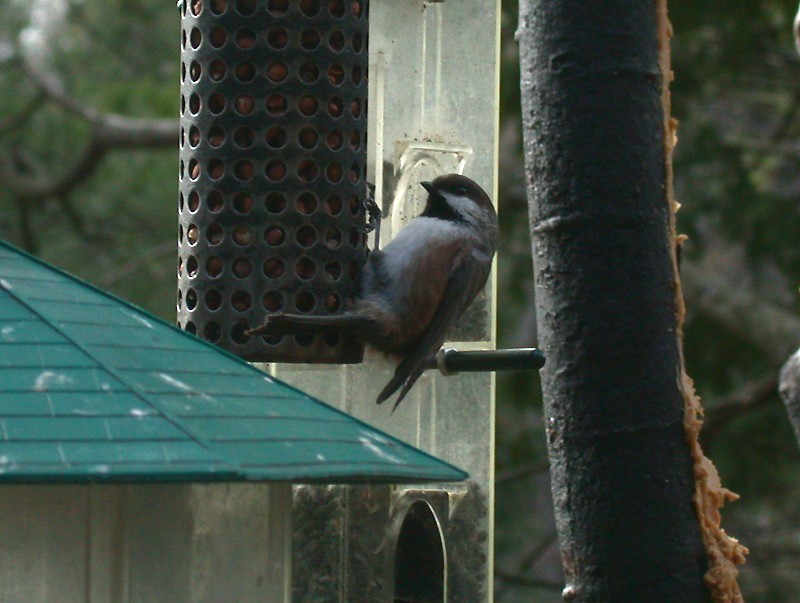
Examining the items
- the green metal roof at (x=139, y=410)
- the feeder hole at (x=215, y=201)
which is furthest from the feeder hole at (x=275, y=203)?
the green metal roof at (x=139, y=410)

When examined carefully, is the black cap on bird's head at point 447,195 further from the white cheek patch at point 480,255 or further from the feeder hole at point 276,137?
the feeder hole at point 276,137

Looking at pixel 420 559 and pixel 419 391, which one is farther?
pixel 419 391

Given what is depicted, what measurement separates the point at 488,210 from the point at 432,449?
26.9 inches

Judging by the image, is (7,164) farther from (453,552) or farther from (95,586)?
(95,586)

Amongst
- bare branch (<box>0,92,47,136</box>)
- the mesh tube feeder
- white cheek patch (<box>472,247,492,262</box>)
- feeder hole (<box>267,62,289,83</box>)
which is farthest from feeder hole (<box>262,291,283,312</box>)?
bare branch (<box>0,92,47,136</box>)

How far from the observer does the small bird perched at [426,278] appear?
11.2 feet

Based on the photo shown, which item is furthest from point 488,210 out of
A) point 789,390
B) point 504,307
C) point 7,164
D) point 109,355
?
point 7,164

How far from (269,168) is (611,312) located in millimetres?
1121

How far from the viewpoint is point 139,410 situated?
2012mm

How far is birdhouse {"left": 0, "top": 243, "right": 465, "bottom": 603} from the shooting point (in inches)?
74.0

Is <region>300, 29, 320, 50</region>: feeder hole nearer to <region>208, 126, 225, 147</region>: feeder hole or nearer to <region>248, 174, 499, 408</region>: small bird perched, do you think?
<region>208, 126, 225, 147</region>: feeder hole

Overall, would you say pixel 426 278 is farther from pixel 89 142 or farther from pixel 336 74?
pixel 89 142

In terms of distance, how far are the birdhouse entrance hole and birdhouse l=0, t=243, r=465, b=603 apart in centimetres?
120

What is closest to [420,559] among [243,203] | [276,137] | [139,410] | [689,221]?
[243,203]
